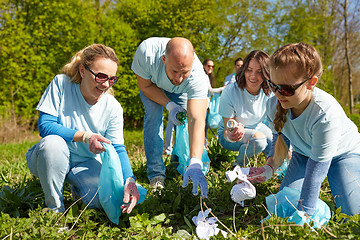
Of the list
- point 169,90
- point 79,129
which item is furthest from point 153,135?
point 79,129

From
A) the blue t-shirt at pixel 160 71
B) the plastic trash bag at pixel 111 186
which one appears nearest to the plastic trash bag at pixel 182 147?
the blue t-shirt at pixel 160 71

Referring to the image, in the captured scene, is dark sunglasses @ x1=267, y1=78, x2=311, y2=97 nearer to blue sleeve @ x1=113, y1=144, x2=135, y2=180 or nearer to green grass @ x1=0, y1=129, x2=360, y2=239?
green grass @ x1=0, y1=129, x2=360, y2=239

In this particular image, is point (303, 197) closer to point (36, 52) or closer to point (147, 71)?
point (147, 71)

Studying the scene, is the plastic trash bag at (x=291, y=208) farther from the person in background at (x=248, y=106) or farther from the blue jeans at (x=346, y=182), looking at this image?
the person in background at (x=248, y=106)

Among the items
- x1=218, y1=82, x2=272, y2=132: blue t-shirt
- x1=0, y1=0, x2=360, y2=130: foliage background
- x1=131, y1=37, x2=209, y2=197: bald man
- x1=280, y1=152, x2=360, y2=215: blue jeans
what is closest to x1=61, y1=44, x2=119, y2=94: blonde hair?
x1=131, y1=37, x2=209, y2=197: bald man

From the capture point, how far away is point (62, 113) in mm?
2443

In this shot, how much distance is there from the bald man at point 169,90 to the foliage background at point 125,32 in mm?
6348

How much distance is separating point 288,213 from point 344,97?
19.7m

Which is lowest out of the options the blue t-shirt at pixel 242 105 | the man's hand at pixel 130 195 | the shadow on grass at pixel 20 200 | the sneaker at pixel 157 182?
the shadow on grass at pixel 20 200

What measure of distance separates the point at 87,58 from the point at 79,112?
0.43 m

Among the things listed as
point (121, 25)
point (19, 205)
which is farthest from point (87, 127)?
point (121, 25)

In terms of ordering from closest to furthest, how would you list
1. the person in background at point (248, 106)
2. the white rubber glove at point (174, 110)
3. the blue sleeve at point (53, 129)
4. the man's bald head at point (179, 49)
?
the blue sleeve at point (53, 129)
the man's bald head at point (179, 49)
the white rubber glove at point (174, 110)
the person in background at point (248, 106)

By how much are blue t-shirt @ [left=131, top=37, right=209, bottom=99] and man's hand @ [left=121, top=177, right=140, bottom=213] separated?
110cm

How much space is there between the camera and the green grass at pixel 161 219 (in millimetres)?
Result: 1683
